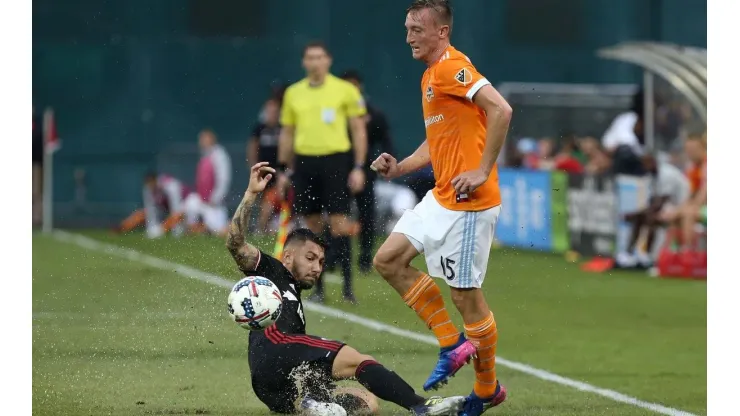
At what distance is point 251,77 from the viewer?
2678 cm

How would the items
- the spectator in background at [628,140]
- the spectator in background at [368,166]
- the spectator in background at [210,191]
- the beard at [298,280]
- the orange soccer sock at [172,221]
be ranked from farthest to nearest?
the spectator in background at [210,191] → the orange soccer sock at [172,221] → the spectator in background at [628,140] → the spectator in background at [368,166] → the beard at [298,280]

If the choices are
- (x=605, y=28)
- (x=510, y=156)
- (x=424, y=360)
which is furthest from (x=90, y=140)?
(x=424, y=360)

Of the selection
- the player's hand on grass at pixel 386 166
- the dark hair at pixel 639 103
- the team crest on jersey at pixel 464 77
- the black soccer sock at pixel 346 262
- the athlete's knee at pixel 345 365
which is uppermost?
the dark hair at pixel 639 103

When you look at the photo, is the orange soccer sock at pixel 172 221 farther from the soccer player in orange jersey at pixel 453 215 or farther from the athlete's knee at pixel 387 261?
the soccer player in orange jersey at pixel 453 215

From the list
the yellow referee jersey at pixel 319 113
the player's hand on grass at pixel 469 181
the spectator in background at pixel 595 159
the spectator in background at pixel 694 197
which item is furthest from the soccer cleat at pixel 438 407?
the spectator in background at pixel 595 159

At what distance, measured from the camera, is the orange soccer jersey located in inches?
301

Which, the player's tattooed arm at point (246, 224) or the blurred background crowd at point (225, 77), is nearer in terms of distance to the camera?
the player's tattooed arm at point (246, 224)

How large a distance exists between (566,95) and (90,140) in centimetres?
901

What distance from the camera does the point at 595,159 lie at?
19.9 metres

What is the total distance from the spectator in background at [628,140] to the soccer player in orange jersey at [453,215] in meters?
11.0

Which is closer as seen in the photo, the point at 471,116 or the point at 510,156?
the point at 471,116

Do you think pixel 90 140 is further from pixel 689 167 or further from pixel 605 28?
pixel 689 167

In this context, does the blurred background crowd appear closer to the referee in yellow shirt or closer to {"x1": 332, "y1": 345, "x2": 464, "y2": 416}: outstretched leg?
the referee in yellow shirt

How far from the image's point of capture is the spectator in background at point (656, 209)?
57.3 feet
